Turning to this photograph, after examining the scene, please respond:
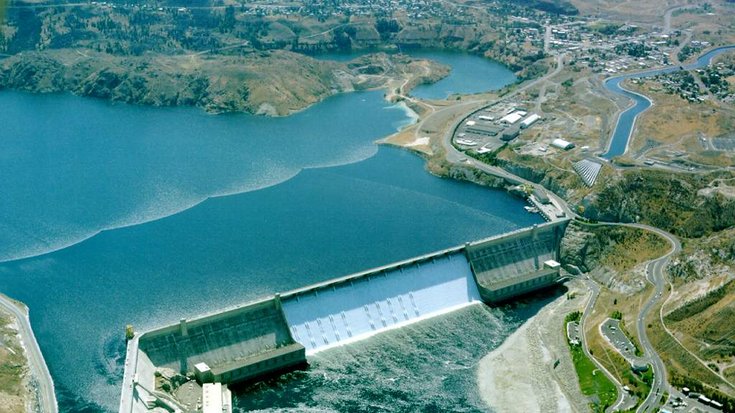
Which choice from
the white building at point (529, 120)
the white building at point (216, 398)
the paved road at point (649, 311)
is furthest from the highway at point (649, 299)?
the white building at point (216, 398)

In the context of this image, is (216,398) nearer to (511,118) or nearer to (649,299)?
(649,299)

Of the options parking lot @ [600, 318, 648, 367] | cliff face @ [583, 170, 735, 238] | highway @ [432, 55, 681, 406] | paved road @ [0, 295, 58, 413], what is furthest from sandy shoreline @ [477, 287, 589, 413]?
paved road @ [0, 295, 58, 413]

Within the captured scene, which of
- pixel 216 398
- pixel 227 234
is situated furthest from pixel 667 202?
pixel 216 398

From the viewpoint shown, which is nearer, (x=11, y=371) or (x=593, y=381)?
(x=11, y=371)

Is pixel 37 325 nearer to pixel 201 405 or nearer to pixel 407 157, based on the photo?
pixel 201 405

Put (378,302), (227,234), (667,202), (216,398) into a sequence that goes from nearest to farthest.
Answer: (216,398) → (378,302) → (227,234) → (667,202)

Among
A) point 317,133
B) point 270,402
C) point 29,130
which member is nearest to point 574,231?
point 270,402

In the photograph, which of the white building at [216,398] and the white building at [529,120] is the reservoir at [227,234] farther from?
the white building at [529,120]
